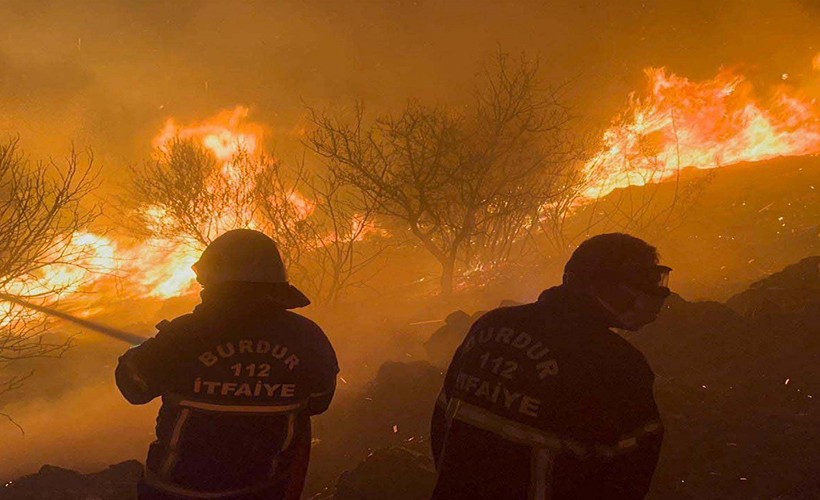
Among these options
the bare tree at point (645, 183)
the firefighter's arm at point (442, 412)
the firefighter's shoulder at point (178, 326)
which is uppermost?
the bare tree at point (645, 183)

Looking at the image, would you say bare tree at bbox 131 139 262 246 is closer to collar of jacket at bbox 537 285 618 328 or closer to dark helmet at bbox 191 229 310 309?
dark helmet at bbox 191 229 310 309

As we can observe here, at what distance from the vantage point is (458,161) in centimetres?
1625

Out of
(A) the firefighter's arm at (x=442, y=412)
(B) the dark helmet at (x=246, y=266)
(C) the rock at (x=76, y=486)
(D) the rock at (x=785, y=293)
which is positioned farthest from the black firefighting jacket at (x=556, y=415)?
(D) the rock at (x=785, y=293)

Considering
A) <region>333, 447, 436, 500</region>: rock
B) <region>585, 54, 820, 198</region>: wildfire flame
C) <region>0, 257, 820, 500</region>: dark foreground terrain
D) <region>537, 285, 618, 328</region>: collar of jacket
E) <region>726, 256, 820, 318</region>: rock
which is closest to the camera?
<region>537, 285, 618, 328</region>: collar of jacket

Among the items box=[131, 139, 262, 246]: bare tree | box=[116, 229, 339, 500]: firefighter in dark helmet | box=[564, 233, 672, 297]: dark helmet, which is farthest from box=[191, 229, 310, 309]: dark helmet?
box=[131, 139, 262, 246]: bare tree

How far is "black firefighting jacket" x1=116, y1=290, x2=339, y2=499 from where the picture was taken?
2312mm

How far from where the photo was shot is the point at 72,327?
27953 millimetres

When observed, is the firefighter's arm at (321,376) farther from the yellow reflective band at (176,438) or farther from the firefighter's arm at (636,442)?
the firefighter's arm at (636,442)

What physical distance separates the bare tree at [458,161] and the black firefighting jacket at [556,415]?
44.3 feet

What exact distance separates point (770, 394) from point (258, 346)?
6.46m

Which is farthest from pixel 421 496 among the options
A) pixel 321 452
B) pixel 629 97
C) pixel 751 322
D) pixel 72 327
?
pixel 72 327

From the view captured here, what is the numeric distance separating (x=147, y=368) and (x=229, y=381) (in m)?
0.37

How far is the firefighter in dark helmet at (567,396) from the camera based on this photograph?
1858 millimetres

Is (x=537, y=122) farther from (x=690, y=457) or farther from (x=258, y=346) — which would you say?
(x=258, y=346)
